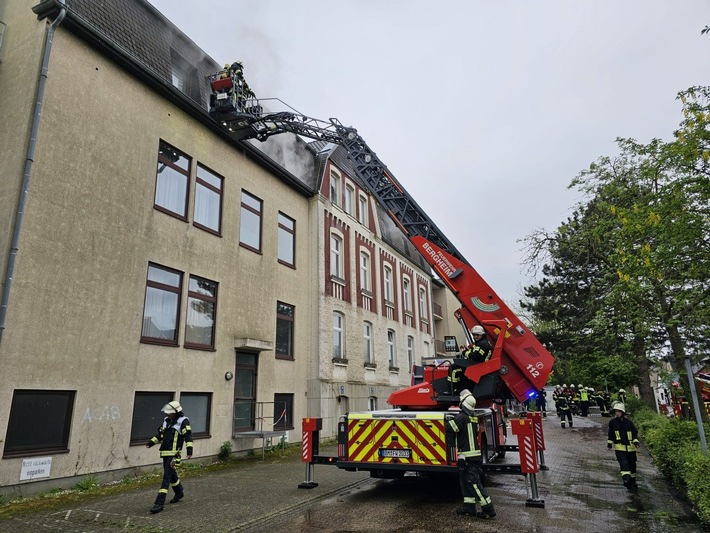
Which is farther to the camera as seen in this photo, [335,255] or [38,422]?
[335,255]

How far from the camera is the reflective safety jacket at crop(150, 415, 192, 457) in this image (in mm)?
7285

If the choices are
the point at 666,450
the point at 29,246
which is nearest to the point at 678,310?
the point at 666,450

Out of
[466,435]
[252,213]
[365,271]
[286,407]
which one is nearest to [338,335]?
[286,407]

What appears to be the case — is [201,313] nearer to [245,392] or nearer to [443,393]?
[245,392]

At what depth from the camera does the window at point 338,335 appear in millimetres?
17889

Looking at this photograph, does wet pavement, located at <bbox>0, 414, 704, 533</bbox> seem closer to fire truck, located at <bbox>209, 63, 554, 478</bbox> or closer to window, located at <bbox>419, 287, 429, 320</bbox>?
fire truck, located at <bbox>209, 63, 554, 478</bbox>

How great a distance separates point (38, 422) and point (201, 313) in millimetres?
4487

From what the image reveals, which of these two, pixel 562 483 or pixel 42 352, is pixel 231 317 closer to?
pixel 42 352

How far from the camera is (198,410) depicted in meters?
11.6

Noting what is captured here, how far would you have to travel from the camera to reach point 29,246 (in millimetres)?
8242

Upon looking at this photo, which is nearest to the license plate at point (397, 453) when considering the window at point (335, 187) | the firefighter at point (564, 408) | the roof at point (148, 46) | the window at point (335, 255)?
the roof at point (148, 46)

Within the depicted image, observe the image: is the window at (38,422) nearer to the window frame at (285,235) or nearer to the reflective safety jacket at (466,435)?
the reflective safety jacket at (466,435)

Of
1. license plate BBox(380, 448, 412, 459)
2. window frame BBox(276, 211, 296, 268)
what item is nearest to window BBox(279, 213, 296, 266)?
window frame BBox(276, 211, 296, 268)

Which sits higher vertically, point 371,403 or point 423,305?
point 423,305
